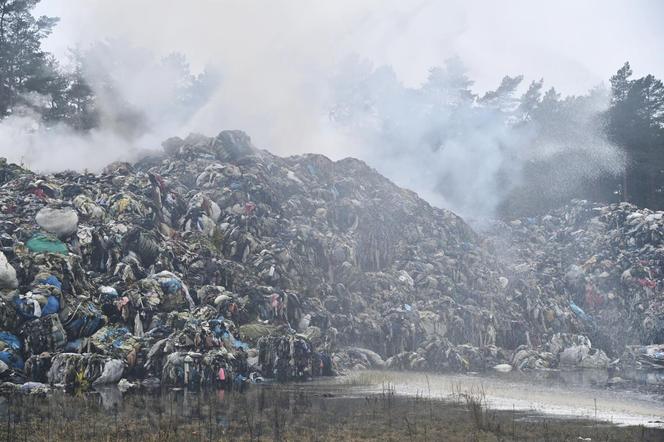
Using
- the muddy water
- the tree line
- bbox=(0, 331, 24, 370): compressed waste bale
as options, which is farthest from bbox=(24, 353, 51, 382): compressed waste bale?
the tree line

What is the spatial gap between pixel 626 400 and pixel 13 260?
14.7 m

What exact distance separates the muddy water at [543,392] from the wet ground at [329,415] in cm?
4

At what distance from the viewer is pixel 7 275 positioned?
38.4 feet

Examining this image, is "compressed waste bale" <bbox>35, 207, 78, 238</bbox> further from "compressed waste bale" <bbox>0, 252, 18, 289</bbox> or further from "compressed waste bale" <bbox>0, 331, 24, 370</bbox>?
"compressed waste bale" <bbox>0, 331, 24, 370</bbox>

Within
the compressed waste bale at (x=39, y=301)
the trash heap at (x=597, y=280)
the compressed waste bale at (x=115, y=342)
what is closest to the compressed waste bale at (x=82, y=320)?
the compressed waste bale at (x=115, y=342)

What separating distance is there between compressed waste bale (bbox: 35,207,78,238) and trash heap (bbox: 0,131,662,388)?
41mm

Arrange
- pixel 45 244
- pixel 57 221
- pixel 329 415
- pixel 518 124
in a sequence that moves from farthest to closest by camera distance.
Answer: pixel 518 124 → pixel 57 221 → pixel 45 244 → pixel 329 415

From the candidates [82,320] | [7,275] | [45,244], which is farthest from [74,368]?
[45,244]

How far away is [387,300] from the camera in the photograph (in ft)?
68.3

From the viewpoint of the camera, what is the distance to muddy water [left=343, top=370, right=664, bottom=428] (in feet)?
33.6

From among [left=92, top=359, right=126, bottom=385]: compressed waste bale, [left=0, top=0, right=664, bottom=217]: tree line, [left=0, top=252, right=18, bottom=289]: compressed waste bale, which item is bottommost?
[left=92, top=359, right=126, bottom=385]: compressed waste bale

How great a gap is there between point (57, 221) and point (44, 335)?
467 centimetres

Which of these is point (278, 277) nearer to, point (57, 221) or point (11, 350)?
point (57, 221)

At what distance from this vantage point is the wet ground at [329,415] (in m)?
7.63
